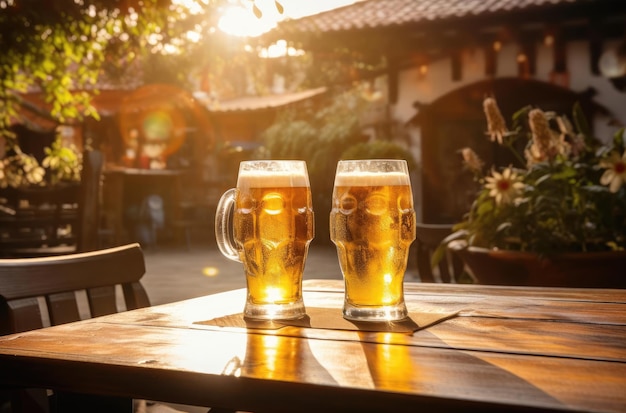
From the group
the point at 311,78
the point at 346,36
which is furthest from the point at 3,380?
the point at 311,78

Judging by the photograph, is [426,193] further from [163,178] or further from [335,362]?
[335,362]

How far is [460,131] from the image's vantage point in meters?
11.5

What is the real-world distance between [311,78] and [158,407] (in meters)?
19.0

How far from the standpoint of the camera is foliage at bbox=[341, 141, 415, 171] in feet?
37.8

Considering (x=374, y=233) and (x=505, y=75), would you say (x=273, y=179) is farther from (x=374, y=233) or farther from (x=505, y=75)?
(x=505, y=75)

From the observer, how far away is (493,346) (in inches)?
41.3

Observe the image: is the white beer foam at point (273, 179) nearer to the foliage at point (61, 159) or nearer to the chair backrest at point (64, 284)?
the chair backrest at point (64, 284)

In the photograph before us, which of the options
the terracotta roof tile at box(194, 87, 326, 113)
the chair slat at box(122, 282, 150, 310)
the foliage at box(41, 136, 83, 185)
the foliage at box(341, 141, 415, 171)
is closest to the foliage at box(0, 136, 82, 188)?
the foliage at box(41, 136, 83, 185)

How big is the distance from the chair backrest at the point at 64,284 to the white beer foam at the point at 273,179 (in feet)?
1.68

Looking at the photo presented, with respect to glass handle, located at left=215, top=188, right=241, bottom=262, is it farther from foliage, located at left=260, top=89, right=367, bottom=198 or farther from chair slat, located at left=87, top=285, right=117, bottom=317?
foliage, located at left=260, top=89, right=367, bottom=198

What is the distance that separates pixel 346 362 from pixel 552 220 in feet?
7.02

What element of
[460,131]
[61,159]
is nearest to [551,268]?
[61,159]

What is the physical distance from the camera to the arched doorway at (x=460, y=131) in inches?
430

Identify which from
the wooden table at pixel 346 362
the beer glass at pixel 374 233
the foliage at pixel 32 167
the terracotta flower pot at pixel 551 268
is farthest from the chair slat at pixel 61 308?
the foliage at pixel 32 167
